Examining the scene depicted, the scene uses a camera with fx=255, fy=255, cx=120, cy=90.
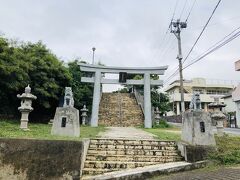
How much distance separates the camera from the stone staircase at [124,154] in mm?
7078

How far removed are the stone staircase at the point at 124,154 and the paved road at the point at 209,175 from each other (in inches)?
42.8

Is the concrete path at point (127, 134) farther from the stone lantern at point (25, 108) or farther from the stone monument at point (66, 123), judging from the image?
the stone lantern at point (25, 108)

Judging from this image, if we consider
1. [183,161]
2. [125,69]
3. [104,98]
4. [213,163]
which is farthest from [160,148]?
[104,98]

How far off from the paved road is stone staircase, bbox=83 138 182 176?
1.09 m

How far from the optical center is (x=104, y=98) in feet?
81.7

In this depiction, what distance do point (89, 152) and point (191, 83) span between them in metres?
42.5

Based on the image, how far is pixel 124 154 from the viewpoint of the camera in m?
7.85

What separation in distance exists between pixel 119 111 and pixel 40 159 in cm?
1556

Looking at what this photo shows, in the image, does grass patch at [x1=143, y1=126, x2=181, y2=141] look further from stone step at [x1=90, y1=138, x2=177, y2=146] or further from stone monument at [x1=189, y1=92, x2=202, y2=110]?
stone monument at [x1=189, y1=92, x2=202, y2=110]

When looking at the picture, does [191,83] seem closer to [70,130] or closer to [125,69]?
[125,69]

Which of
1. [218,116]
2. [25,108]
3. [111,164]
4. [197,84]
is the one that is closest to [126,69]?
[218,116]

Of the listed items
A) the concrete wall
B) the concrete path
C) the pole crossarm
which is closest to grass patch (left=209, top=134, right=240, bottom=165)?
the concrete path

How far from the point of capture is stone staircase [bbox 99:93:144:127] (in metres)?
20.1

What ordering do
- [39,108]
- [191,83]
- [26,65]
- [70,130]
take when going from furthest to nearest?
[191,83]
[39,108]
[26,65]
[70,130]
